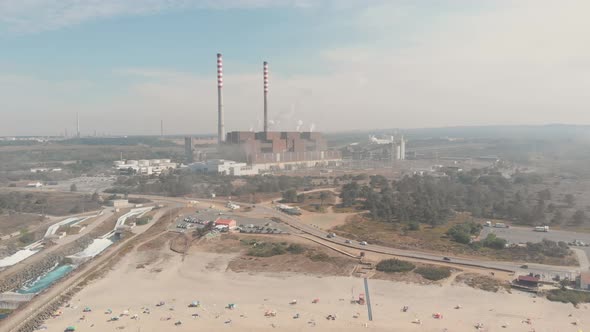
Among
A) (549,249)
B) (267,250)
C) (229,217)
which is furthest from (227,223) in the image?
(549,249)

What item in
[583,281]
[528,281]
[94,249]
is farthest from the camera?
[94,249]

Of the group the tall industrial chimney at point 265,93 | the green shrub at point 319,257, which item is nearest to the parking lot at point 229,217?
the green shrub at point 319,257

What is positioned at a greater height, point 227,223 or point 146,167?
point 146,167

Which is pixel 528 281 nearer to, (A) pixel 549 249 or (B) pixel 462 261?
(B) pixel 462 261

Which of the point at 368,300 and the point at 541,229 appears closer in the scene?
the point at 368,300

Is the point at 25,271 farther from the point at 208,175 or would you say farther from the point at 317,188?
the point at 208,175

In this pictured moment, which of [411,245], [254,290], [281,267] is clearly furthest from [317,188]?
[254,290]
